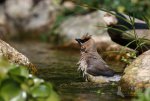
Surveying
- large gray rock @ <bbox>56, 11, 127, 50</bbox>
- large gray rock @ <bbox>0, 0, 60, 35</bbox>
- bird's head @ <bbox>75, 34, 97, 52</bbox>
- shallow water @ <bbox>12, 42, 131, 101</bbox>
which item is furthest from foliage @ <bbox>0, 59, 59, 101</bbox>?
large gray rock @ <bbox>0, 0, 60, 35</bbox>

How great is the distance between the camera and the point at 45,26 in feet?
59.4

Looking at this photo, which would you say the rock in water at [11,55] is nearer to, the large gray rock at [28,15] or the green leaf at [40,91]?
the green leaf at [40,91]

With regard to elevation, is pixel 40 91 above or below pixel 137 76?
below

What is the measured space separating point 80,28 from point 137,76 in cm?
781

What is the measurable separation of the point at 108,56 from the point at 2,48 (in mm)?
3544

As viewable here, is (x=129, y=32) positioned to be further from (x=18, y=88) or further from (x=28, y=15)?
(x=28, y=15)

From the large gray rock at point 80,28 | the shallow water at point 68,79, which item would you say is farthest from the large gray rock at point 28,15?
the shallow water at point 68,79

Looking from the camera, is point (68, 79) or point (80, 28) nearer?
point (68, 79)

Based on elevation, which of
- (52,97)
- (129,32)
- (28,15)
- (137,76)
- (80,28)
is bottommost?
(52,97)

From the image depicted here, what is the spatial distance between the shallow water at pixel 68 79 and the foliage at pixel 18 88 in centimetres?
109

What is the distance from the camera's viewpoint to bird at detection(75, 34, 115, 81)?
25.9ft

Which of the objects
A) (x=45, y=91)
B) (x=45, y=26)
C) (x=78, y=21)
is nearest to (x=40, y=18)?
(x=45, y=26)

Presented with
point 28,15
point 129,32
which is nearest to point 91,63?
point 129,32

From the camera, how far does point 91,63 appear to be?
26.7 feet
